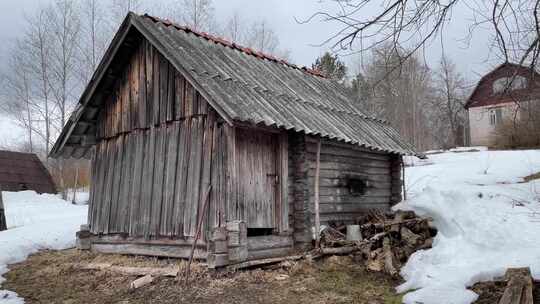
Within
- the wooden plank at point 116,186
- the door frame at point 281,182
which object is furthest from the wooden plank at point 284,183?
the wooden plank at point 116,186

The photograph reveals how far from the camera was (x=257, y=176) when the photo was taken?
9648mm

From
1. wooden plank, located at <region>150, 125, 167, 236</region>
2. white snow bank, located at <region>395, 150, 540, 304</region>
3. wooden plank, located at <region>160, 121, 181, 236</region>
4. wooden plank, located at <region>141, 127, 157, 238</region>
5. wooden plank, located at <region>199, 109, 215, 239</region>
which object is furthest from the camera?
wooden plank, located at <region>141, 127, 157, 238</region>

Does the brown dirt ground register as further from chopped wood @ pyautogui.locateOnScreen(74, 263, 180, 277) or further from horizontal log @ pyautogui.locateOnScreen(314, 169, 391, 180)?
horizontal log @ pyautogui.locateOnScreen(314, 169, 391, 180)

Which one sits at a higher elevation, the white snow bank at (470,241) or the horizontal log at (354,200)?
the horizontal log at (354,200)

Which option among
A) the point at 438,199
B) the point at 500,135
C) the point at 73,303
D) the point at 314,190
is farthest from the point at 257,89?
the point at 500,135

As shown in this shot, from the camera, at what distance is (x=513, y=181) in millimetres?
18609

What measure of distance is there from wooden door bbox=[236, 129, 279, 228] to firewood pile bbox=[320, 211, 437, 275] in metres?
1.46

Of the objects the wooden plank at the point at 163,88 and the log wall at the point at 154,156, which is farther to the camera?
the wooden plank at the point at 163,88

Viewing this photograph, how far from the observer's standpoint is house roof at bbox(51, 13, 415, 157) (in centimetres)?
894

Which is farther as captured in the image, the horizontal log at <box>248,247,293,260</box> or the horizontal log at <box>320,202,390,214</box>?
the horizontal log at <box>320,202,390,214</box>

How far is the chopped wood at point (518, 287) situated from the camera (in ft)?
18.9

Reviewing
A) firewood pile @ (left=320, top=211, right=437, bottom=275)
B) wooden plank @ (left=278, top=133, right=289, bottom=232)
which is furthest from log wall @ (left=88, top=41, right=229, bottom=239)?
firewood pile @ (left=320, top=211, right=437, bottom=275)

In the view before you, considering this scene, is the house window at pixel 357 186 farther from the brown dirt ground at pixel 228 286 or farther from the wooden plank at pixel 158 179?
the wooden plank at pixel 158 179

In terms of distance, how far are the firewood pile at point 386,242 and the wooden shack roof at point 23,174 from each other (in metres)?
23.0
